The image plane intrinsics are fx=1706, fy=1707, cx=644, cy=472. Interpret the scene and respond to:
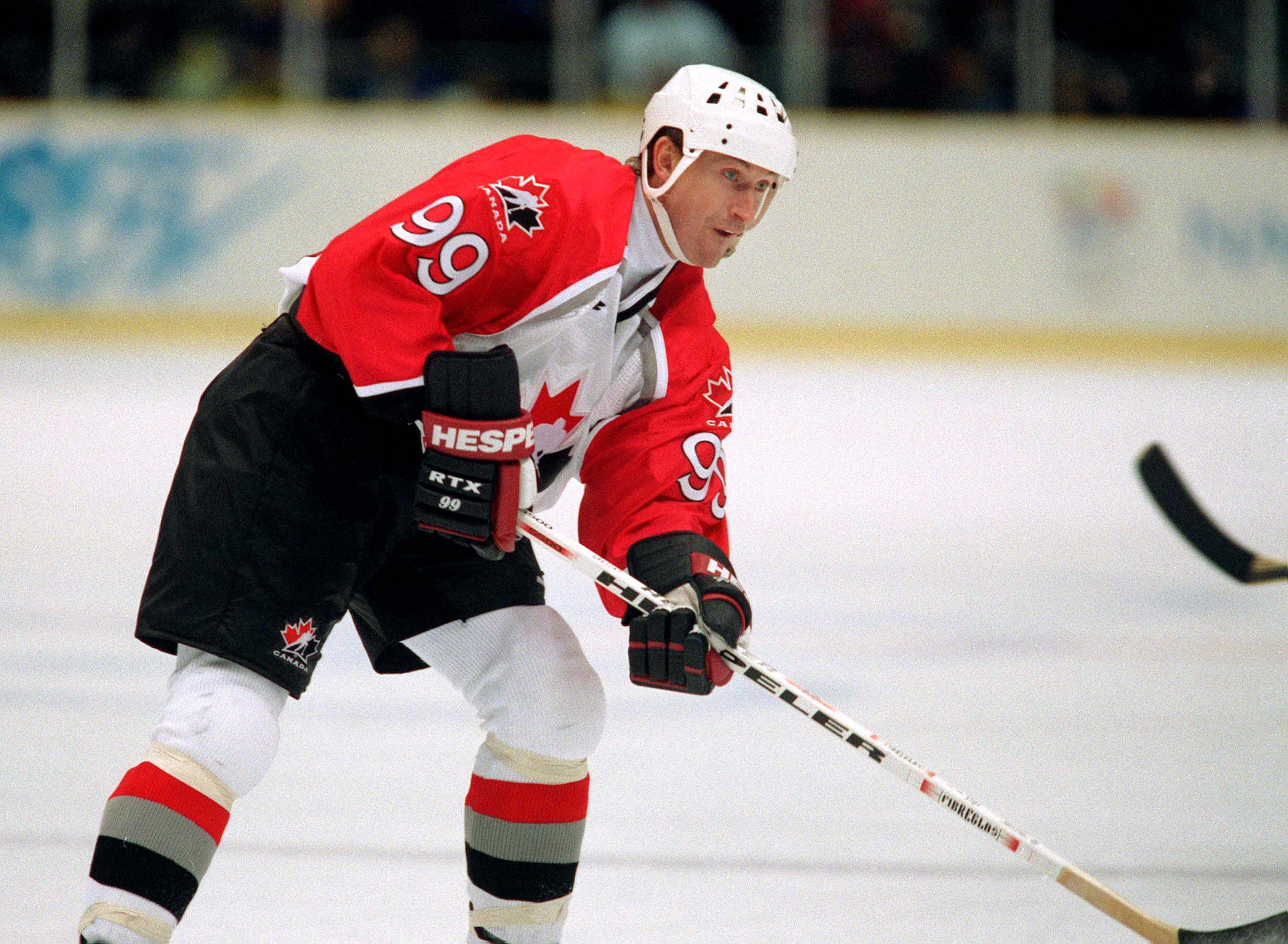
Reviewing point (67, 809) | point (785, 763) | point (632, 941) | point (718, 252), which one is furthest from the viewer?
point (785, 763)

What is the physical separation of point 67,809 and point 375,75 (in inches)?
271

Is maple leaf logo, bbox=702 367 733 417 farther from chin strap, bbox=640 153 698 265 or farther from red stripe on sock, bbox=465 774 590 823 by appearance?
red stripe on sock, bbox=465 774 590 823

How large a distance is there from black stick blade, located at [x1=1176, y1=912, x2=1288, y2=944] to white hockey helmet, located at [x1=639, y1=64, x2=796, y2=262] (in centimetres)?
99

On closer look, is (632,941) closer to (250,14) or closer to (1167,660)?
(1167,660)

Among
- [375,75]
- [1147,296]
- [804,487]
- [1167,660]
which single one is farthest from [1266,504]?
[375,75]

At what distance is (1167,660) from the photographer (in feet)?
12.1

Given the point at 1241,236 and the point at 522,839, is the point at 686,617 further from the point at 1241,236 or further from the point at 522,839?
the point at 1241,236

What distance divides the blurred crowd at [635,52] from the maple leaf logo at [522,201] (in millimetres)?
7106

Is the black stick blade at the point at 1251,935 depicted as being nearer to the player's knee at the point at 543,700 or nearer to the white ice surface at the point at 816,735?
the white ice surface at the point at 816,735

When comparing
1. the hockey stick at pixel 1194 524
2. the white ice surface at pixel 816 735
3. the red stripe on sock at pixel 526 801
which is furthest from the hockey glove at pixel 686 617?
the hockey stick at pixel 1194 524

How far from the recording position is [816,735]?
318 cm

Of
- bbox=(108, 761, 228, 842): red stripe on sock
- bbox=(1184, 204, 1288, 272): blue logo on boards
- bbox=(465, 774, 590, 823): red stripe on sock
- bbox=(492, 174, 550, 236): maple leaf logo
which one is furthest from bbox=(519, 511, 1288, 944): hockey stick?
bbox=(1184, 204, 1288, 272): blue logo on boards

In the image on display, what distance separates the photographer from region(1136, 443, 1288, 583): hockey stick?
271 cm

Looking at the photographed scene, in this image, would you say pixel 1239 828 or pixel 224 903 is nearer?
pixel 224 903
